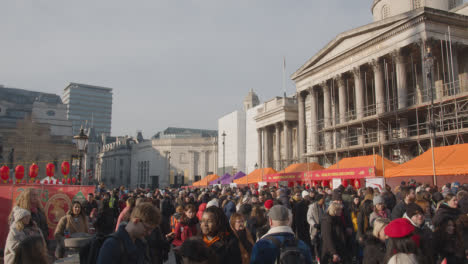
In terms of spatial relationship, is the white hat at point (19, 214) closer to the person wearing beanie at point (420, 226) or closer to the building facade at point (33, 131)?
the person wearing beanie at point (420, 226)

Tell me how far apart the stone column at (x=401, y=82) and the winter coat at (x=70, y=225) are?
89.7ft

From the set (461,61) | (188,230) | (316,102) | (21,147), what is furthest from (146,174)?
(188,230)

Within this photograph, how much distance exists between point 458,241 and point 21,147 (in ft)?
200

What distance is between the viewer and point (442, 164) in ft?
59.3

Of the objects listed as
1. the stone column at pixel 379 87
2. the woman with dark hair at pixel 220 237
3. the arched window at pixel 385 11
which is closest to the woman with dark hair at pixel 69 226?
the woman with dark hair at pixel 220 237

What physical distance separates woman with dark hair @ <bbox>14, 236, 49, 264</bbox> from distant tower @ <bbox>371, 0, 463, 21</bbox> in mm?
40899

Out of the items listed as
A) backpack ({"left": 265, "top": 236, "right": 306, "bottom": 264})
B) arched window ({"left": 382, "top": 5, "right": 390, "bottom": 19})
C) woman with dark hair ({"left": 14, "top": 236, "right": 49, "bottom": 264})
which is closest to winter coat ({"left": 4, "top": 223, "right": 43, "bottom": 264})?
woman with dark hair ({"left": 14, "top": 236, "right": 49, "bottom": 264})

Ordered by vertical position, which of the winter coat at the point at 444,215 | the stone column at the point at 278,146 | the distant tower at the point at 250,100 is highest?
the distant tower at the point at 250,100

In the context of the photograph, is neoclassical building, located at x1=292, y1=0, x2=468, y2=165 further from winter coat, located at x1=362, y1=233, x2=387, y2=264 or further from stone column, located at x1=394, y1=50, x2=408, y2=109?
winter coat, located at x1=362, y1=233, x2=387, y2=264

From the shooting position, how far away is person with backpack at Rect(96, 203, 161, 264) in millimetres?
3502

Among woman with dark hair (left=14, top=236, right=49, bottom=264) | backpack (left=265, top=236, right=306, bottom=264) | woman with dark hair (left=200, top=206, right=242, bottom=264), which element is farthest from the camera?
woman with dark hair (left=200, top=206, right=242, bottom=264)

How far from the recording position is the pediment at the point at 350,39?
101ft

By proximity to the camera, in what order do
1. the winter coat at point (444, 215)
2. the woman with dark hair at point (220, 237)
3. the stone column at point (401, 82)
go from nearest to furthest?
the woman with dark hair at point (220, 237)
the winter coat at point (444, 215)
the stone column at point (401, 82)

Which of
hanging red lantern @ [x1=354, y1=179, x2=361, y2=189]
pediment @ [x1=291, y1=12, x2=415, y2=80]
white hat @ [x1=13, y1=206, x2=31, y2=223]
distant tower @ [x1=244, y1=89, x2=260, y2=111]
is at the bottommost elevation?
white hat @ [x1=13, y1=206, x2=31, y2=223]
